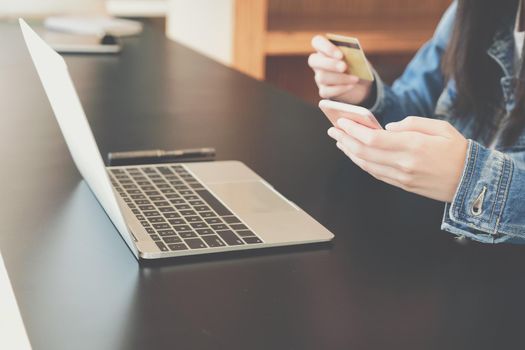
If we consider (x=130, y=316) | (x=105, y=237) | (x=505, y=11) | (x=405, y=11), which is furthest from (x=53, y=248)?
(x=405, y=11)

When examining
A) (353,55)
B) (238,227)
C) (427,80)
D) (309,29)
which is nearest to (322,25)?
(309,29)

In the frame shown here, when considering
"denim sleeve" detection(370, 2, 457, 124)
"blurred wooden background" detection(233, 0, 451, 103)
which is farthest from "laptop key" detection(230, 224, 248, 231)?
"blurred wooden background" detection(233, 0, 451, 103)

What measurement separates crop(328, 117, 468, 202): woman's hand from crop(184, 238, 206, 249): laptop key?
0.69ft

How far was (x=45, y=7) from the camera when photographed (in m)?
2.50

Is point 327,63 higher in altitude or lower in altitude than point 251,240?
higher

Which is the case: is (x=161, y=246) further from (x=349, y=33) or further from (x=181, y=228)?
(x=349, y=33)

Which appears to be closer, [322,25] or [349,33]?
[349,33]

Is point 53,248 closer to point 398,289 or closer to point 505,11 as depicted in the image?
point 398,289

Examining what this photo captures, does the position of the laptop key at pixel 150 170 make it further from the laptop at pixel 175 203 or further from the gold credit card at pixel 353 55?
the gold credit card at pixel 353 55

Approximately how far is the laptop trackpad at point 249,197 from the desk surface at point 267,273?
0.10 ft

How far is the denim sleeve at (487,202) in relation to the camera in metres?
0.95

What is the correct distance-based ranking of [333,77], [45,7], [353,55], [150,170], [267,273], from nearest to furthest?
[267,273] < [150,170] < [353,55] < [333,77] < [45,7]

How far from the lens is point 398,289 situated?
81 cm

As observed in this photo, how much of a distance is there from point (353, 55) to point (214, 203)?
0.36 m
